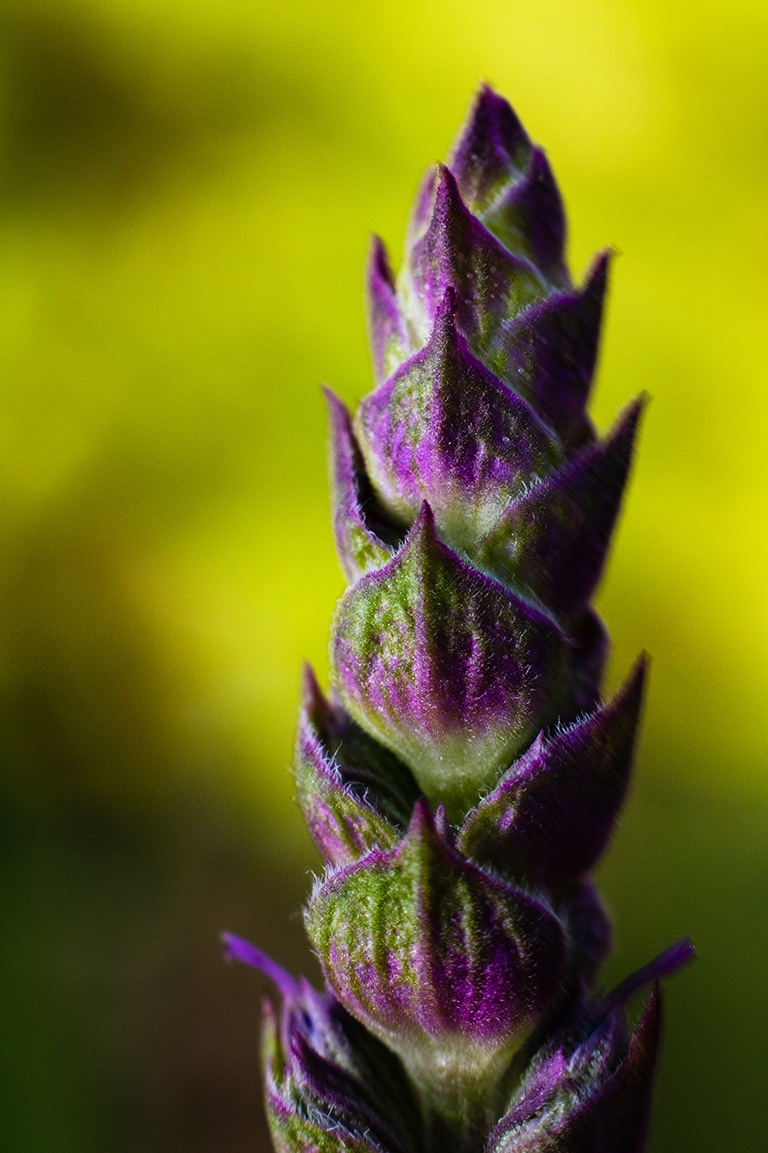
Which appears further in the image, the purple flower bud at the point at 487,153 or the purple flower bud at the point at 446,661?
the purple flower bud at the point at 487,153

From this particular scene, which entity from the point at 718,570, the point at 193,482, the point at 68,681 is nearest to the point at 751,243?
the point at 718,570

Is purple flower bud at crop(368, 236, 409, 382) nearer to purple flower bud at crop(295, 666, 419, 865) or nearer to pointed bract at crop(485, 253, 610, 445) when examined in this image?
pointed bract at crop(485, 253, 610, 445)

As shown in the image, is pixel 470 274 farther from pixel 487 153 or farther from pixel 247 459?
pixel 247 459

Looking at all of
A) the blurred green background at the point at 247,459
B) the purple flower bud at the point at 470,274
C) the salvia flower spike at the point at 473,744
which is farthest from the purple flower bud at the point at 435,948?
the blurred green background at the point at 247,459

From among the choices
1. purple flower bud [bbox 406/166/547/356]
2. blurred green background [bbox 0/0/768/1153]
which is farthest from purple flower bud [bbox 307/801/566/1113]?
blurred green background [bbox 0/0/768/1153]

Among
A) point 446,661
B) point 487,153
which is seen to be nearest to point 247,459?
point 487,153

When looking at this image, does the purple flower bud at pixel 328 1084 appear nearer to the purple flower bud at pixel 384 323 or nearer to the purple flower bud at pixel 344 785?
the purple flower bud at pixel 344 785

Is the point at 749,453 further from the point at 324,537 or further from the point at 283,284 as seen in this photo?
the point at 283,284
